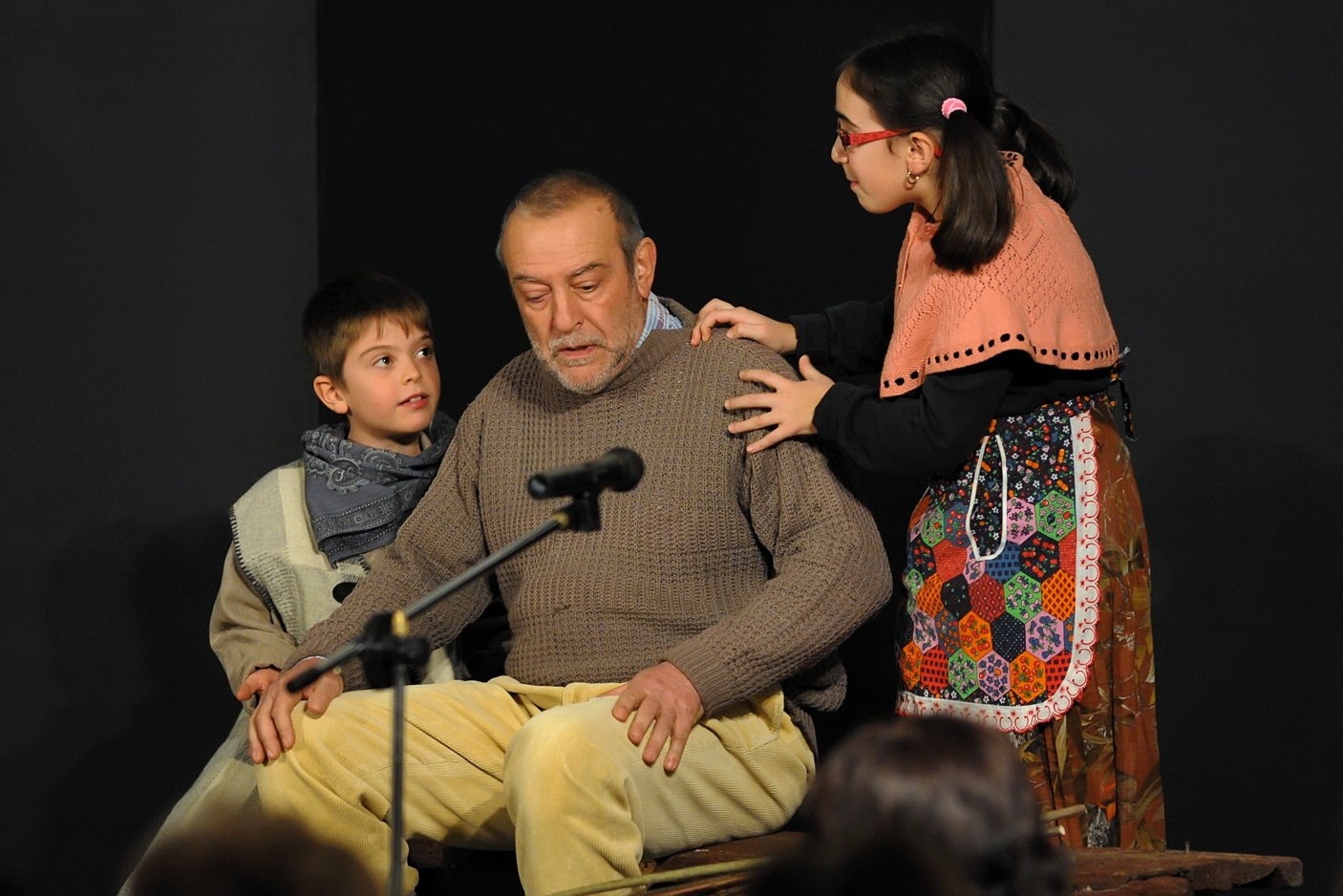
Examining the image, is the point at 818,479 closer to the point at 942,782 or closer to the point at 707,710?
the point at 707,710

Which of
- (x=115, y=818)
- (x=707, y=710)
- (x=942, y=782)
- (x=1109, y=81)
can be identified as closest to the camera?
(x=942, y=782)

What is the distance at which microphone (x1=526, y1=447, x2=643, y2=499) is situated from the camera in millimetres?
2234

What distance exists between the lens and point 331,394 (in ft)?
12.2

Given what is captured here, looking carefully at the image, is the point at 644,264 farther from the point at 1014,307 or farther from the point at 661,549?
the point at 1014,307

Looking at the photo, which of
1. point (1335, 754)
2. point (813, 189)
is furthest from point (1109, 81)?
point (1335, 754)

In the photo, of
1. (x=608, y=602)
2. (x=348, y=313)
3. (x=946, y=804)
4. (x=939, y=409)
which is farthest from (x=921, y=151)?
(x=946, y=804)

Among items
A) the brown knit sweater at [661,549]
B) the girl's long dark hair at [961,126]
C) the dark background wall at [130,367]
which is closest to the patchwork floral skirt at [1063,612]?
the brown knit sweater at [661,549]

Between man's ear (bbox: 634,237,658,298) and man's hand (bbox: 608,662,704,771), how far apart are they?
78cm

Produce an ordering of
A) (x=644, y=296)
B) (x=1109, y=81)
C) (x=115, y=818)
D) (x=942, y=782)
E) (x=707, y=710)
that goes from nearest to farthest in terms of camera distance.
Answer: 1. (x=942, y=782)
2. (x=707, y=710)
3. (x=644, y=296)
4. (x=1109, y=81)
5. (x=115, y=818)

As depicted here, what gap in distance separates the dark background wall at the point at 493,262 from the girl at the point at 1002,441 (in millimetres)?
787

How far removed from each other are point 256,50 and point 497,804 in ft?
7.34

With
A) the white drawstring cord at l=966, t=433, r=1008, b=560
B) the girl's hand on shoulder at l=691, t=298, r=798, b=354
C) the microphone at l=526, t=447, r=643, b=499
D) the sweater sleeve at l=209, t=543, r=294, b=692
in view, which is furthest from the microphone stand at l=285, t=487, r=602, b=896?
the sweater sleeve at l=209, t=543, r=294, b=692

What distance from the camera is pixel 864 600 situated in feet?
9.84

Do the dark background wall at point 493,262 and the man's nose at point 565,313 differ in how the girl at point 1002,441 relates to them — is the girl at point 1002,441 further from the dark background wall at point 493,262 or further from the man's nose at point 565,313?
the dark background wall at point 493,262
